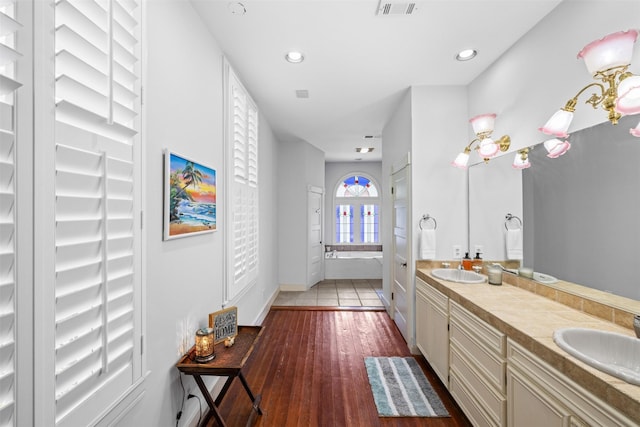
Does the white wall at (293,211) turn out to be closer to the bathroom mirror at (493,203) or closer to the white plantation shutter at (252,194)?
the white plantation shutter at (252,194)

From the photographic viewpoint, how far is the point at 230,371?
5.18ft

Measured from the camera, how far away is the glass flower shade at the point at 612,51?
1380 millimetres

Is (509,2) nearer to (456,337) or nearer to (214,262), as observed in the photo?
(456,337)

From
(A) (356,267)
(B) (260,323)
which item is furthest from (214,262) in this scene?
(A) (356,267)

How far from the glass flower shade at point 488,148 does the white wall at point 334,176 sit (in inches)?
199

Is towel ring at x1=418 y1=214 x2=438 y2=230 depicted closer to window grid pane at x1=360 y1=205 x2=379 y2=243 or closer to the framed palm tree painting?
the framed palm tree painting

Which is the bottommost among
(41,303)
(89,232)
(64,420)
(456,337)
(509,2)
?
(456,337)

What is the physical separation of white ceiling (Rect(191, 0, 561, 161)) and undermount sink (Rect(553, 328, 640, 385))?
2.01 m

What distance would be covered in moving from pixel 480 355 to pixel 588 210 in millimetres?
1101

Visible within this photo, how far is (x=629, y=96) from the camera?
139cm

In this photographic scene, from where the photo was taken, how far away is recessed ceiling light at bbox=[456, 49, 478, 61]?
7.92 feet

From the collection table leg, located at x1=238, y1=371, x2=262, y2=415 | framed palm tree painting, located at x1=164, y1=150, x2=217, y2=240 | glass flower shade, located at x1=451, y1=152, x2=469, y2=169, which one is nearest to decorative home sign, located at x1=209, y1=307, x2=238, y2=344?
table leg, located at x1=238, y1=371, x2=262, y2=415

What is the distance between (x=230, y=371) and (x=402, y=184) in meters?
2.62

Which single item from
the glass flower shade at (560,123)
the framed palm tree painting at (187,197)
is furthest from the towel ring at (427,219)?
the framed palm tree painting at (187,197)
